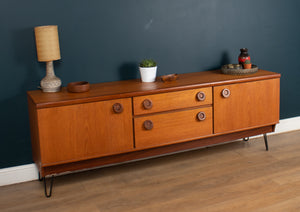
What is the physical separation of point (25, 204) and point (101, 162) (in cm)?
55

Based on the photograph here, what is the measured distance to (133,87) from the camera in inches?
111

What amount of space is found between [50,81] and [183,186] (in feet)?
3.72

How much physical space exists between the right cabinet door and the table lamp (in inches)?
45.0

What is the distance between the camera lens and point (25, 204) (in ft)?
8.41

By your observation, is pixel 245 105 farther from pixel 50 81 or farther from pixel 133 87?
pixel 50 81

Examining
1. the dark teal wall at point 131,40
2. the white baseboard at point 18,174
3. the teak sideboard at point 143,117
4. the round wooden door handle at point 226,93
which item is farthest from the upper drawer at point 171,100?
the white baseboard at point 18,174

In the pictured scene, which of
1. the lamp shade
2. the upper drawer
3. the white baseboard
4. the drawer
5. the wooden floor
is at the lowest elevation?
the wooden floor

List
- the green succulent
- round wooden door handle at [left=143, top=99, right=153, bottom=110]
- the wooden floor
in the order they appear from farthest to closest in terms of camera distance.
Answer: the green succulent < round wooden door handle at [left=143, top=99, right=153, bottom=110] < the wooden floor

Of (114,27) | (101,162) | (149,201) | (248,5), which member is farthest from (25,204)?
(248,5)

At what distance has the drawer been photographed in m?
2.77

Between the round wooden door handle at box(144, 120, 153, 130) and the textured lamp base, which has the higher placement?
the textured lamp base

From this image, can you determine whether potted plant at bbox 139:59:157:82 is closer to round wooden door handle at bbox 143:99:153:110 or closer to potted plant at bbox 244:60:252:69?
round wooden door handle at bbox 143:99:153:110

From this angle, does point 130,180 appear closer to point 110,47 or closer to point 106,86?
point 106,86

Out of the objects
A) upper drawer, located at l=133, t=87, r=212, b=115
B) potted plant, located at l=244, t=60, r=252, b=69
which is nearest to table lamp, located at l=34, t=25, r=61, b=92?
upper drawer, located at l=133, t=87, r=212, b=115
